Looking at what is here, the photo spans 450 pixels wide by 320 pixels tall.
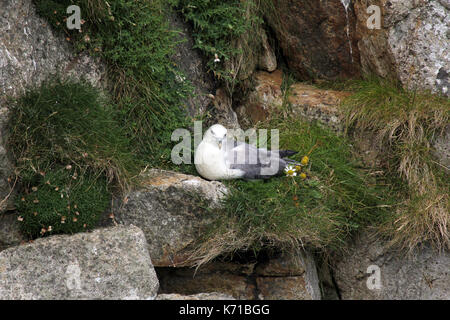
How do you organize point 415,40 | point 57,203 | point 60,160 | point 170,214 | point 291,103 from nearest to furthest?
point 57,203
point 60,160
point 170,214
point 415,40
point 291,103

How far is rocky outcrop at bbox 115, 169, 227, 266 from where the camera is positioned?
12.2 feet

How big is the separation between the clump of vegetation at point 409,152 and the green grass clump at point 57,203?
221 centimetres

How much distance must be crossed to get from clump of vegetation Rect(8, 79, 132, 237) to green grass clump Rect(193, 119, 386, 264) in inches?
30.6

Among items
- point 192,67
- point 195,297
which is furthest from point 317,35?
point 195,297

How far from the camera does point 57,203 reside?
3.44 metres

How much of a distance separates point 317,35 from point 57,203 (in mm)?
2723

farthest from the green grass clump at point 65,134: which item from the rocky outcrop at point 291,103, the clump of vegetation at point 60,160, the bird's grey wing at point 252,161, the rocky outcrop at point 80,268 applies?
the rocky outcrop at point 291,103

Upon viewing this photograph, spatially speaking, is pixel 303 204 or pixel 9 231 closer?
pixel 9 231

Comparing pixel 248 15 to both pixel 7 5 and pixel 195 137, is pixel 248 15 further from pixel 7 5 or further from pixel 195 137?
pixel 7 5

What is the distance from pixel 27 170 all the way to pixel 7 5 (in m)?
1.06

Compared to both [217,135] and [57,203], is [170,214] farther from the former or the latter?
[57,203]

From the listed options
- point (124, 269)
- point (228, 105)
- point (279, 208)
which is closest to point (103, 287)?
point (124, 269)

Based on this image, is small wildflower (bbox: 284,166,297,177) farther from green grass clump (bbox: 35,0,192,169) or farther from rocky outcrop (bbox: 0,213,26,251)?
rocky outcrop (bbox: 0,213,26,251)

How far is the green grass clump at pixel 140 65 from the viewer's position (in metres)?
3.99
